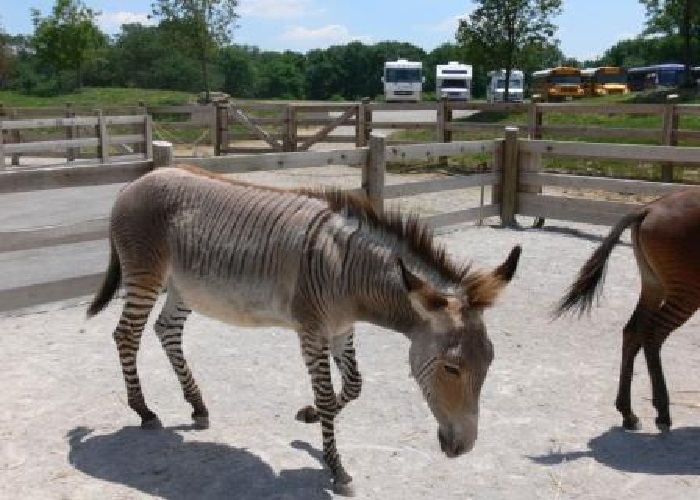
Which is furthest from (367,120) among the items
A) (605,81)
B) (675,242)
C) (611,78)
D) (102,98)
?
(611,78)

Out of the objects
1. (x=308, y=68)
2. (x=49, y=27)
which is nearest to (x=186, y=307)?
(x=49, y=27)

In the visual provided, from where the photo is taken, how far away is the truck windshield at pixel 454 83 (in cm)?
4600

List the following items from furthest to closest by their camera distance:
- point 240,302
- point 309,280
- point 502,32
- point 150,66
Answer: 1. point 150,66
2. point 502,32
3. point 240,302
4. point 309,280

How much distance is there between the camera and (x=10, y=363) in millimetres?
5285

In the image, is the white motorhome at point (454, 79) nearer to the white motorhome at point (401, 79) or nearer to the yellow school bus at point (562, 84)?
the white motorhome at point (401, 79)

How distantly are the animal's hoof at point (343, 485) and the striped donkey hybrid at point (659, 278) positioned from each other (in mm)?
1807

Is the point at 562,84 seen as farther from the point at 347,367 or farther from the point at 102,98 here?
the point at 347,367

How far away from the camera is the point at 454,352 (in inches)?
123

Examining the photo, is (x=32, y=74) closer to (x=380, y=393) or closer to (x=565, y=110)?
(x=565, y=110)

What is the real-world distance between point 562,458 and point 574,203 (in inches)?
259

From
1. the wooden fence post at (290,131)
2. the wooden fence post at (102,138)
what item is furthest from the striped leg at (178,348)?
the wooden fence post at (290,131)

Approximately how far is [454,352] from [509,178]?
7.83m

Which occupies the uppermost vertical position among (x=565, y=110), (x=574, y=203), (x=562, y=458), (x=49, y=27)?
(x=49, y=27)

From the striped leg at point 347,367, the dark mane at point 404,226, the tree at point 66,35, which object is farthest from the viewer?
the tree at point 66,35
